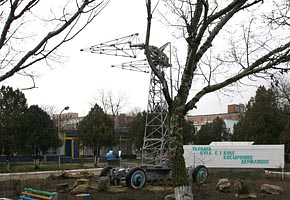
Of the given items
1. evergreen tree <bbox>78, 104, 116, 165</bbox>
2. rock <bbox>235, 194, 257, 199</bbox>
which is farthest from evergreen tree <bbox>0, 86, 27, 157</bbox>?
rock <bbox>235, 194, 257, 199</bbox>

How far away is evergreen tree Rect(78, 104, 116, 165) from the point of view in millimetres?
35500

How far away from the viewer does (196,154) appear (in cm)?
2397

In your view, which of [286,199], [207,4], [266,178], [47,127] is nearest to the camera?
[207,4]

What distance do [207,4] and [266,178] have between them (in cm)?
1793

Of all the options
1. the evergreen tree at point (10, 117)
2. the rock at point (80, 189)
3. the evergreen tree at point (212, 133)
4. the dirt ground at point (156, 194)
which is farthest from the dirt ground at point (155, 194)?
the evergreen tree at point (212, 133)

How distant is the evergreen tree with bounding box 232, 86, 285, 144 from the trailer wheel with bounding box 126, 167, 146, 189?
19.1 m

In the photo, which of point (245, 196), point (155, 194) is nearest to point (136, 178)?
point (155, 194)

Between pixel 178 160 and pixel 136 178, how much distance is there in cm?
1098

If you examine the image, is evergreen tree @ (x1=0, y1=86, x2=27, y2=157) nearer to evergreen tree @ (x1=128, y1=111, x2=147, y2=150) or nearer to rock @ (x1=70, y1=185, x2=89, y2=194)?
evergreen tree @ (x1=128, y1=111, x2=147, y2=150)

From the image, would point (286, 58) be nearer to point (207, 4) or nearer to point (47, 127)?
point (207, 4)

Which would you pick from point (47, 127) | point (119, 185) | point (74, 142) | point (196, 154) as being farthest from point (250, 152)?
point (74, 142)

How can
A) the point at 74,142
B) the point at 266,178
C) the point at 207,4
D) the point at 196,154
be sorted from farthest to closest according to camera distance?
the point at 74,142 < the point at 196,154 < the point at 266,178 < the point at 207,4

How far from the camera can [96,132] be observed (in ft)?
116

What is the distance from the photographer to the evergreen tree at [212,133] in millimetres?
48156
